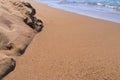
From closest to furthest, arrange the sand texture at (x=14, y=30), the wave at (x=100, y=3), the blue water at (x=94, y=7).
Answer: the sand texture at (x=14, y=30) → the blue water at (x=94, y=7) → the wave at (x=100, y=3)

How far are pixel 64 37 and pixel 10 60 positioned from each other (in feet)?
7.72

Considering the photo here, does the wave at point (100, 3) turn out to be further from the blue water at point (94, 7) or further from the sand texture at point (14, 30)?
the sand texture at point (14, 30)

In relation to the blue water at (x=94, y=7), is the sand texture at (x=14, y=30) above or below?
above

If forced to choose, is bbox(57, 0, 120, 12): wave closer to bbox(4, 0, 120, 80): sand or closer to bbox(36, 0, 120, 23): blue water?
bbox(36, 0, 120, 23): blue water

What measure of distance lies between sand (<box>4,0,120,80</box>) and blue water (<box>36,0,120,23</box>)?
7.01ft

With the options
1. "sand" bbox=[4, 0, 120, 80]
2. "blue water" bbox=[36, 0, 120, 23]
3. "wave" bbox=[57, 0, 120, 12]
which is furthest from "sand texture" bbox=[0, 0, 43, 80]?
"wave" bbox=[57, 0, 120, 12]

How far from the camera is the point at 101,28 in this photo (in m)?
7.88

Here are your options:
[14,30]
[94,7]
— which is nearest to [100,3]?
[94,7]

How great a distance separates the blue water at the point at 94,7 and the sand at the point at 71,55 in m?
2.14

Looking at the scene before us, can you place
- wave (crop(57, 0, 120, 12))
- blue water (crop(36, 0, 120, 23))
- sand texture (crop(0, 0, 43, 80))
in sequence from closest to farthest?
sand texture (crop(0, 0, 43, 80)) < blue water (crop(36, 0, 120, 23)) < wave (crop(57, 0, 120, 12))

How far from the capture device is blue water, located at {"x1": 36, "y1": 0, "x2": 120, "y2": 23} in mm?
9998

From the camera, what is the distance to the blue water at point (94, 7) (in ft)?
32.8

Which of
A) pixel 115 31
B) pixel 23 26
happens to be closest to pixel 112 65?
pixel 23 26

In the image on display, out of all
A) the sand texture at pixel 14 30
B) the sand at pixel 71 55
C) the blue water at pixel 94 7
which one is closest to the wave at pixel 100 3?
the blue water at pixel 94 7
